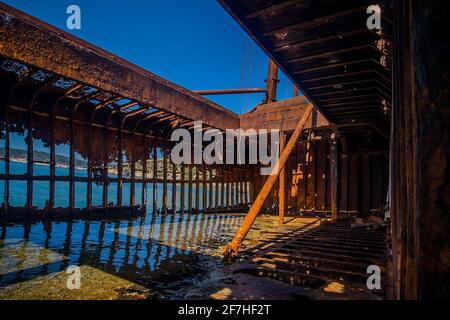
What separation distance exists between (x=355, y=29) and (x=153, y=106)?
6.07 metres

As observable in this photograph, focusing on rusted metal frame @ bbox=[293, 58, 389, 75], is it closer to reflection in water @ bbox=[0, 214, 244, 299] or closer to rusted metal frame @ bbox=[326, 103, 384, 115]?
rusted metal frame @ bbox=[326, 103, 384, 115]

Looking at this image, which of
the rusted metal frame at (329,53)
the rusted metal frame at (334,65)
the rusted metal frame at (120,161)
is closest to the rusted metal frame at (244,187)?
the rusted metal frame at (120,161)

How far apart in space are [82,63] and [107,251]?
4.42 metres

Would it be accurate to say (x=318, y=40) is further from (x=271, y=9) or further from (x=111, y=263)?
(x=111, y=263)

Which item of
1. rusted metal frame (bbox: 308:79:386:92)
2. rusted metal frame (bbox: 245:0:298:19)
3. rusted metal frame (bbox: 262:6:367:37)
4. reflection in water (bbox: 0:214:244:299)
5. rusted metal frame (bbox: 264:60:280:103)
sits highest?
rusted metal frame (bbox: 264:60:280:103)

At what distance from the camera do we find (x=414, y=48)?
4.63 ft

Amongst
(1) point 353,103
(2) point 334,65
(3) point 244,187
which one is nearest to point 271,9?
(2) point 334,65

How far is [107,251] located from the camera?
5.14 metres

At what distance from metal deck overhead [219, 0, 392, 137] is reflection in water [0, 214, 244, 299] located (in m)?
3.90

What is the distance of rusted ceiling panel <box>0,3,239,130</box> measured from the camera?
554 cm

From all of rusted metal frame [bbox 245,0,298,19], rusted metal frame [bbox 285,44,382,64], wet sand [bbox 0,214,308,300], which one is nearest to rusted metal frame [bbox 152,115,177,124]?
wet sand [bbox 0,214,308,300]

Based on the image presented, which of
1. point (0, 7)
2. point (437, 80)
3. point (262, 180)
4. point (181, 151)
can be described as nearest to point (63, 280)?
point (437, 80)

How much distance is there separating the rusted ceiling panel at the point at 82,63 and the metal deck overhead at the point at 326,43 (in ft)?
14.0
